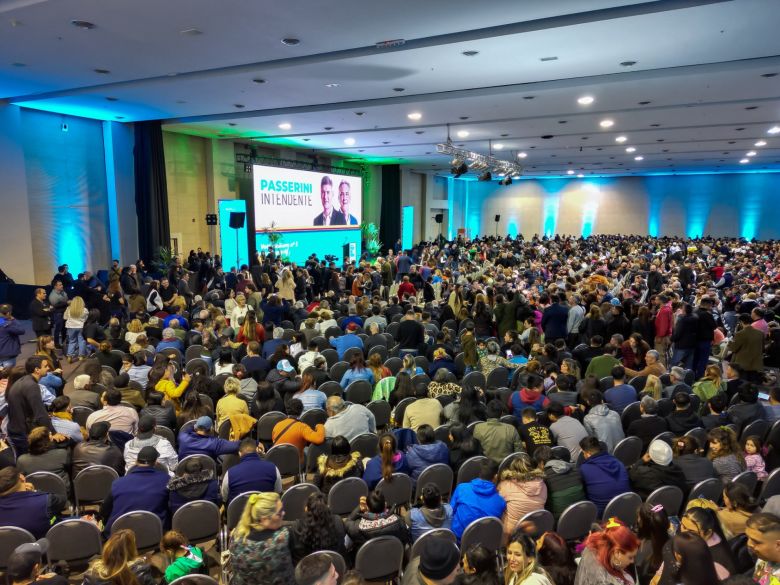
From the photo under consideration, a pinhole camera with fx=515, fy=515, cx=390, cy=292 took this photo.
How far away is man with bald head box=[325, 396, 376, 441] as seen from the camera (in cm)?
483

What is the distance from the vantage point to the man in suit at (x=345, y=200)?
21609 mm

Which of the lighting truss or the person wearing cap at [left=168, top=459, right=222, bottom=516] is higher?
the lighting truss

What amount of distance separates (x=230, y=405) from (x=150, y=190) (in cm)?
1046

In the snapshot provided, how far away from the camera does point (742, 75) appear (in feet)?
25.9

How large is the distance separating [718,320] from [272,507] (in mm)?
11485

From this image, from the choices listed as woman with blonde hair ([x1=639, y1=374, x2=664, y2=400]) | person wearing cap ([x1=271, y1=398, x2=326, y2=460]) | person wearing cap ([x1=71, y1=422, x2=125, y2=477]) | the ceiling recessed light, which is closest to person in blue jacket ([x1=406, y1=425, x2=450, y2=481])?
person wearing cap ([x1=271, y1=398, x2=326, y2=460])

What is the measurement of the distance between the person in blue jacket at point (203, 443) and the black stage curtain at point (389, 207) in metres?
21.4

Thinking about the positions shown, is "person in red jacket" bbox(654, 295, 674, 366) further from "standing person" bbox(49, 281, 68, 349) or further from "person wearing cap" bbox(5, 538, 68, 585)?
"standing person" bbox(49, 281, 68, 349)

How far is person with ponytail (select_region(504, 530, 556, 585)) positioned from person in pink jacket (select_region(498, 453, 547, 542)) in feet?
3.29

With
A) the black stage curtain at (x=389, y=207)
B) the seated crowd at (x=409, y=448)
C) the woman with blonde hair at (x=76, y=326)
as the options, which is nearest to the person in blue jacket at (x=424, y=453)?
the seated crowd at (x=409, y=448)

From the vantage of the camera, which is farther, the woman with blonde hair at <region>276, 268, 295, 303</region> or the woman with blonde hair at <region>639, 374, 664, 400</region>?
the woman with blonde hair at <region>276, 268, 295, 303</region>

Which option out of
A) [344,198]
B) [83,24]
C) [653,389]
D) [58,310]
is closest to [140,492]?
[653,389]

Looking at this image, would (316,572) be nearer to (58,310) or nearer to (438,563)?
(438,563)

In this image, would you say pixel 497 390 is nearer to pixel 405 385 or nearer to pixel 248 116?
pixel 405 385
